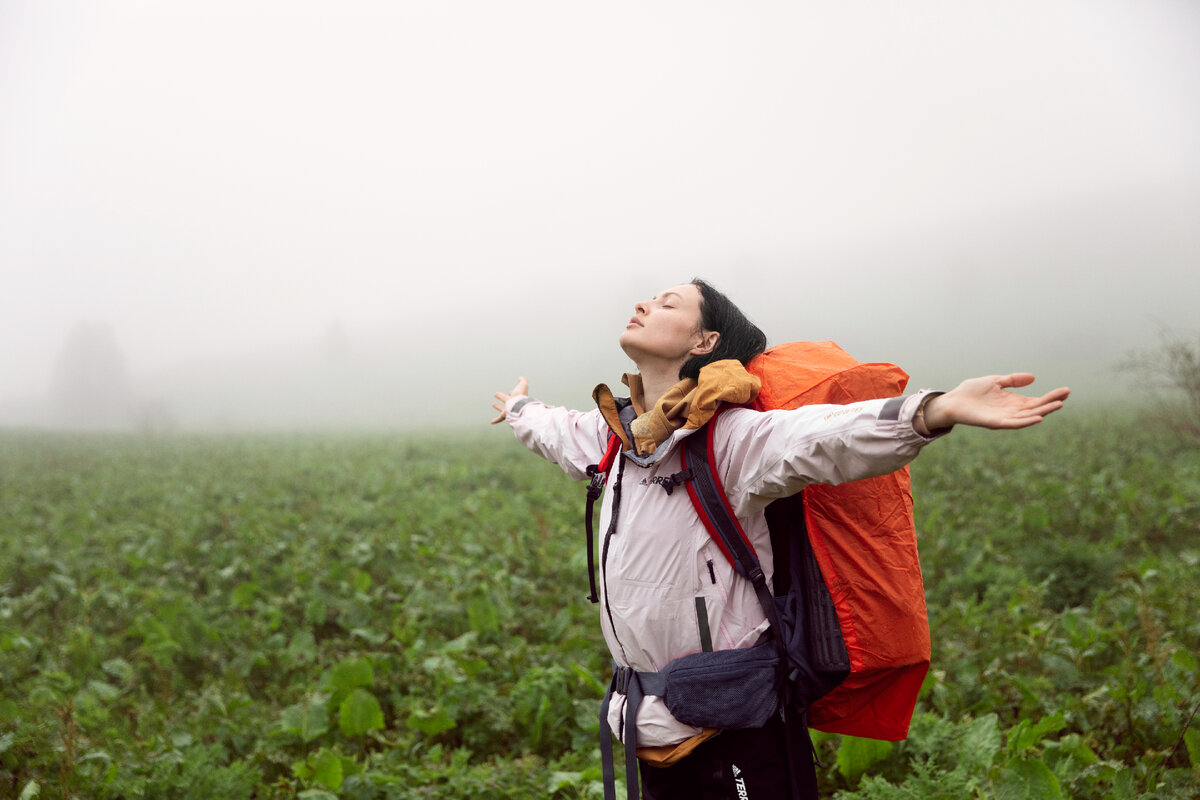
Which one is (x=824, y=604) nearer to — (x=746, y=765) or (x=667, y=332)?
(x=746, y=765)

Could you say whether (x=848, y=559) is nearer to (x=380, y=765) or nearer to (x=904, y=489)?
(x=904, y=489)

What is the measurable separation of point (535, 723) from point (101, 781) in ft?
6.80

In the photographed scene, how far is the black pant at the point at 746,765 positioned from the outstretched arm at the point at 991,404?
3.41 feet

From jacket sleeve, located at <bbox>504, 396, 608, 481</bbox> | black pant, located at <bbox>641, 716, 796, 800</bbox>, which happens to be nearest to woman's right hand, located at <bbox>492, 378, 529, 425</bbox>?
jacket sleeve, located at <bbox>504, 396, 608, 481</bbox>

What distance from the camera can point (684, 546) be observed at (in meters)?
2.02

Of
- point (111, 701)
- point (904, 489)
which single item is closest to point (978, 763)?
point (904, 489)

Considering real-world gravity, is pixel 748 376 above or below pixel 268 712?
above

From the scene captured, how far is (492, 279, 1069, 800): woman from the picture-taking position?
1.74 m

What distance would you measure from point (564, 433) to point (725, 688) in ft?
3.66

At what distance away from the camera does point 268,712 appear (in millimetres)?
4539

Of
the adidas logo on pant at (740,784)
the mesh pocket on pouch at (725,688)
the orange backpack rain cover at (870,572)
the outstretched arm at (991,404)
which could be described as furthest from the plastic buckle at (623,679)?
the outstretched arm at (991,404)

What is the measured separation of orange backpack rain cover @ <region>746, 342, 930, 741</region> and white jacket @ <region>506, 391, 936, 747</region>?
0.55 feet

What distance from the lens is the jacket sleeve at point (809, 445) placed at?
1604mm

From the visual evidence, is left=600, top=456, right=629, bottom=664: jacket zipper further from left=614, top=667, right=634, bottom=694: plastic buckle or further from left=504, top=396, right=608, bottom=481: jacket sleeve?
left=504, top=396, right=608, bottom=481: jacket sleeve
